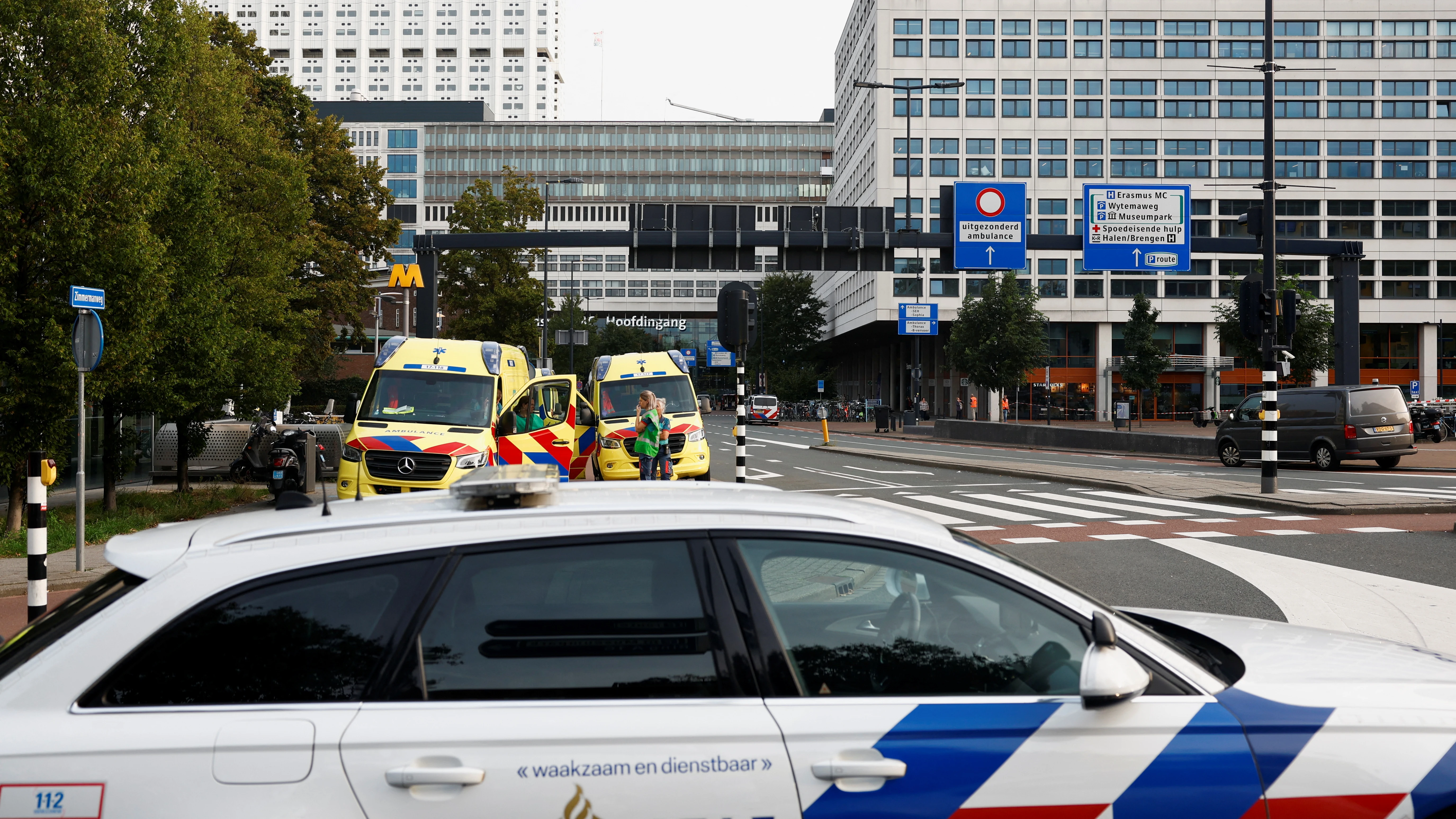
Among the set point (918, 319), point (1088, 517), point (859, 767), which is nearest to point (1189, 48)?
point (918, 319)

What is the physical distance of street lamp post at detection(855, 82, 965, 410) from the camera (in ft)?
125

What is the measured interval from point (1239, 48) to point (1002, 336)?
105 ft

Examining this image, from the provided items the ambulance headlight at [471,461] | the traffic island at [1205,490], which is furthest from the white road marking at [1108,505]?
the ambulance headlight at [471,461]

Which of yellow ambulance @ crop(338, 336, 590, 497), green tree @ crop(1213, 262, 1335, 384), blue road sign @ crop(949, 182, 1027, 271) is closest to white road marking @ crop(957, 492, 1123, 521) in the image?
yellow ambulance @ crop(338, 336, 590, 497)

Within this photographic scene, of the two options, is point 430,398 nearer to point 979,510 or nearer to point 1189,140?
point 979,510

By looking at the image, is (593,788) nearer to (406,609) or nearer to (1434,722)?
(406,609)

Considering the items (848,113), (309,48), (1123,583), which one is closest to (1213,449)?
(1123,583)

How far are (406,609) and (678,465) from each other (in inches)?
676

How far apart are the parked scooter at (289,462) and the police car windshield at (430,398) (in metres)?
3.99

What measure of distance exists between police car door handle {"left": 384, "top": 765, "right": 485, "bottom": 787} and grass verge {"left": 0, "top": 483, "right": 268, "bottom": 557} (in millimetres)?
9075

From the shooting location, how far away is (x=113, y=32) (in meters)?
15.0

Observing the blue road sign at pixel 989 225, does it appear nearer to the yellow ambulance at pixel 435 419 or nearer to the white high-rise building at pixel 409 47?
the yellow ambulance at pixel 435 419

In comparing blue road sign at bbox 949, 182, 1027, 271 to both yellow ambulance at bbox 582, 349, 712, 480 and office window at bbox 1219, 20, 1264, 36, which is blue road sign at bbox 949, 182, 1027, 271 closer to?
yellow ambulance at bbox 582, 349, 712, 480

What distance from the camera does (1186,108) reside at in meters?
68.1
